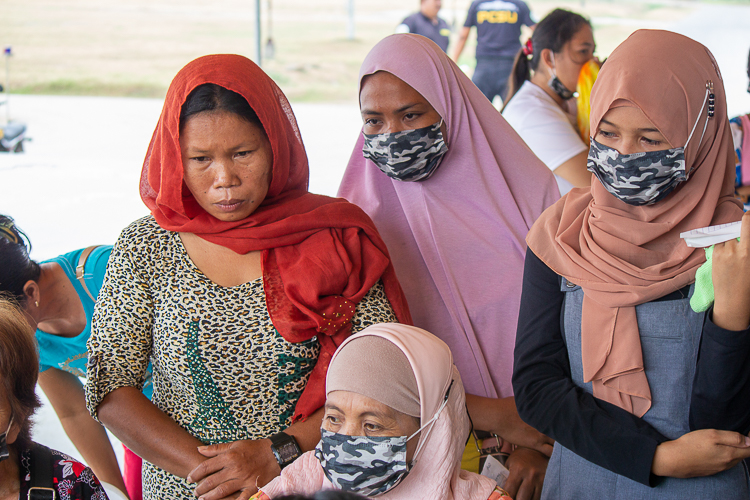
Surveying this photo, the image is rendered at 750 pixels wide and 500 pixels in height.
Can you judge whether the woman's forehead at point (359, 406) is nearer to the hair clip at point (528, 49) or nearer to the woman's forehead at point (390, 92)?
the woman's forehead at point (390, 92)

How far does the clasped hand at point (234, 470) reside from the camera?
151 cm

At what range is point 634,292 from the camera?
4.58 feet

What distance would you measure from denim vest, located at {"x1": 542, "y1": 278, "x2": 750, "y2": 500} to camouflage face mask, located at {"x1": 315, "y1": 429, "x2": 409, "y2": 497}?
489 millimetres

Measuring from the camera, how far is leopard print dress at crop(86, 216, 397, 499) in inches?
61.8

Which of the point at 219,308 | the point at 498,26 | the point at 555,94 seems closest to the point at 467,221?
the point at 219,308

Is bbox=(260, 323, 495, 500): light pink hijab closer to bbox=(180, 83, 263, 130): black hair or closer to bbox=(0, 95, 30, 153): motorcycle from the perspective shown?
bbox=(180, 83, 263, 130): black hair

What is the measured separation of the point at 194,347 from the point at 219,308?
0.11 meters

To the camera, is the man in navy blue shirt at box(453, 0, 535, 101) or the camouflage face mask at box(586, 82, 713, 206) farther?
the man in navy blue shirt at box(453, 0, 535, 101)

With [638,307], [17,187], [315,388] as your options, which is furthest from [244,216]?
[17,187]

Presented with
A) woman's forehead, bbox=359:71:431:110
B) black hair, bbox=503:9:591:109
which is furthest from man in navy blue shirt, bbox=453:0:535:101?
woman's forehead, bbox=359:71:431:110

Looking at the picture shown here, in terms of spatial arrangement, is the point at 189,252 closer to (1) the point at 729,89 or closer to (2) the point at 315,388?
(2) the point at 315,388

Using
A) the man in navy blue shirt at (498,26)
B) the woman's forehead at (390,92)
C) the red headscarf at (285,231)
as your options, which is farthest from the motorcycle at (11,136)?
the woman's forehead at (390,92)

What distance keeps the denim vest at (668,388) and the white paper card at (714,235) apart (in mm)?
190

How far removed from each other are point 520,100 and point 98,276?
92.6 inches
